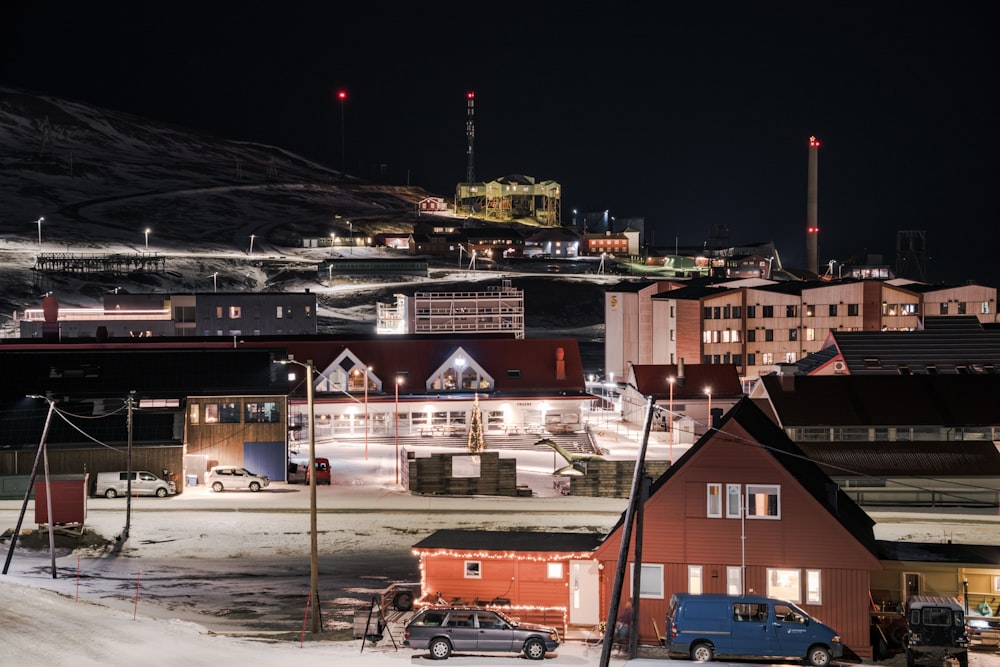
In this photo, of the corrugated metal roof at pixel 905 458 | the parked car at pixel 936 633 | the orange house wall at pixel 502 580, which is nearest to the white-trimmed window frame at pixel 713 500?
the orange house wall at pixel 502 580

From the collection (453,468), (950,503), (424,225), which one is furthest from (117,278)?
(950,503)

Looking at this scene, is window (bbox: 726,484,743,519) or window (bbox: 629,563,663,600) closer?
window (bbox: 629,563,663,600)

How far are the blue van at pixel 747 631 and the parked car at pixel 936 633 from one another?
1822 millimetres

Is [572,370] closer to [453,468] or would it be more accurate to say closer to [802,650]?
[453,468]

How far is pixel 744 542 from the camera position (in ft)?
82.9

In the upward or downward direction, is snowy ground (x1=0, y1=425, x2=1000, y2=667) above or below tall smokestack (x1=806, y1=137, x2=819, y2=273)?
below

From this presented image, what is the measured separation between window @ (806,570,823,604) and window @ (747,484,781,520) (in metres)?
1.43

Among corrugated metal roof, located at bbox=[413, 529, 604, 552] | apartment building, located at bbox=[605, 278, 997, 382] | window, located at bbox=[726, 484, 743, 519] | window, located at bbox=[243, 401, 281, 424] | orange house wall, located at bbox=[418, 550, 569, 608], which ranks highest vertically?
apartment building, located at bbox=[605, 278, 997, 382]

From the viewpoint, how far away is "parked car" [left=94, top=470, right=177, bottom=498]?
42.1 metres

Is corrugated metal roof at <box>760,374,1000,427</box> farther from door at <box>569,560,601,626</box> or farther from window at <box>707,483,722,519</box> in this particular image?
door at <box>569,560,601,626</box>

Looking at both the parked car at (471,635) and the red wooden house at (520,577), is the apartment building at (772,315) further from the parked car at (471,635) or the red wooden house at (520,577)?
the parked car at (471,635)

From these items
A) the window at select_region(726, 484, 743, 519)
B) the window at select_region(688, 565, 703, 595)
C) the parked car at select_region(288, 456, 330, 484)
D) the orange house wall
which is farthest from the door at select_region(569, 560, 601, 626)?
the parked car at select_region(288, 456, 330, 484)

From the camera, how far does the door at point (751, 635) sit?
2280 cm

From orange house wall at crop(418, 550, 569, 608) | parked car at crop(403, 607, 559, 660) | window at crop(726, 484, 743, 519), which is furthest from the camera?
orange house wall at crop(418, 550, 569, 608)
